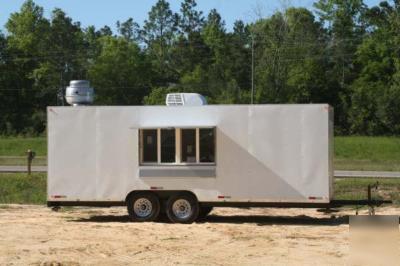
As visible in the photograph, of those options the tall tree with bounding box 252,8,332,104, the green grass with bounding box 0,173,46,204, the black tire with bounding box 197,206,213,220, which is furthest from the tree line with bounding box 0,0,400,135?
the black tire with bounding box 197,206,213,220

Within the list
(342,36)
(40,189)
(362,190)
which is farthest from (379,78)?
(40,189)

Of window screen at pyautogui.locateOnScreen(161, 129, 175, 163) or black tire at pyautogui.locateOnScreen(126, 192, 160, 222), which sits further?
black tire at pyautogui.locateOnScreen(126, 192, 160, 222)

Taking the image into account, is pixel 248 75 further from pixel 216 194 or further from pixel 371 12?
pixel 216 194

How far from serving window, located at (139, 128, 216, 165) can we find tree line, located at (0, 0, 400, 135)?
43.8 metres

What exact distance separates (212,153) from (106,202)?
111 inches

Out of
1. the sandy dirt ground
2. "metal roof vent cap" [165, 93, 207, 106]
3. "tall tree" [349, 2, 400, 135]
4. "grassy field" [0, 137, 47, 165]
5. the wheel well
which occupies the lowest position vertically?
the sandy dirt ground

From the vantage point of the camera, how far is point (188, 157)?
1753 cm

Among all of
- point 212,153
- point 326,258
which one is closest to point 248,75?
point 212,153

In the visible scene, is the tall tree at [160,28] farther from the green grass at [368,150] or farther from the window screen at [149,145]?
the window screen at [149,145]

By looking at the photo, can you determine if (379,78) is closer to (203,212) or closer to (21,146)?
(21,146)

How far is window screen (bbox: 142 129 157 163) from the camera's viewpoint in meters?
17.7

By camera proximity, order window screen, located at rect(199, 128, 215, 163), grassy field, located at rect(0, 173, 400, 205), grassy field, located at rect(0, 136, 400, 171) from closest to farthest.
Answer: window screen, located at rect(199, 128, 215, 163), grassy field, located at rect(0, 173, 400, 205), grassy field, located at rect(0, 136, 400, 171)

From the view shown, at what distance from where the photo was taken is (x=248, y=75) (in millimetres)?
75562

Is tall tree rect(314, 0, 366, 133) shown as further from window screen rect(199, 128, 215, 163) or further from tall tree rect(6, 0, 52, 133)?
window screen rect(199, 128, 215, 163)
